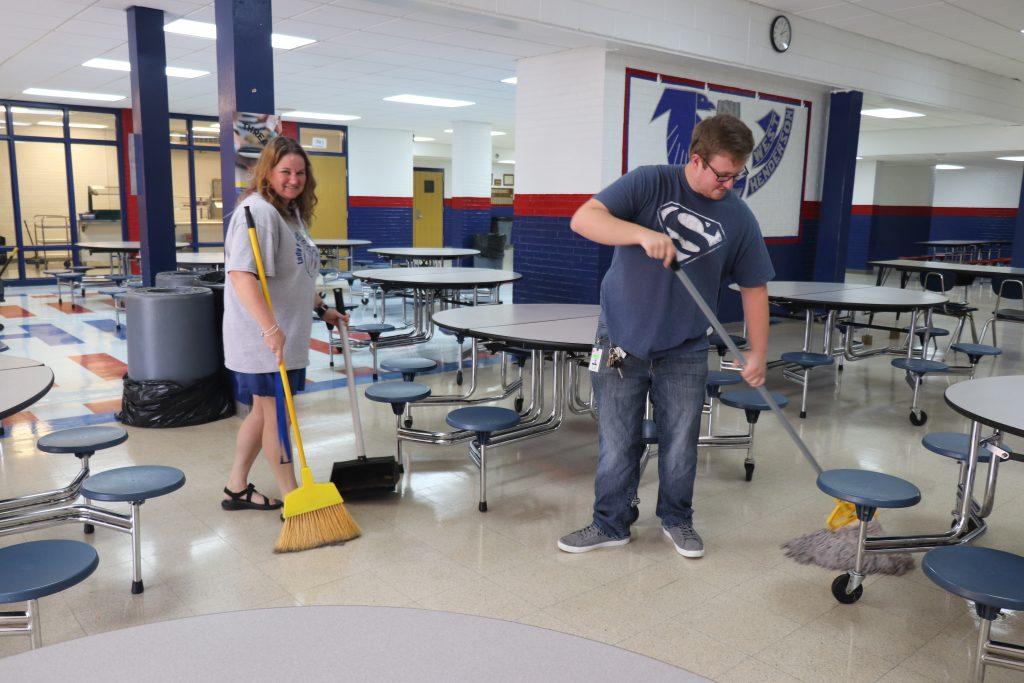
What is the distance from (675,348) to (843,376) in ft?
14.9

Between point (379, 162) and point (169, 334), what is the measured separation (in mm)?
11218

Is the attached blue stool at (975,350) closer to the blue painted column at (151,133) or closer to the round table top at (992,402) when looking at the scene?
the round table top at (992,402)

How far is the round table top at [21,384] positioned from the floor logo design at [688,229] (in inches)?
85.0

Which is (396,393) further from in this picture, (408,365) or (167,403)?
(167,403)

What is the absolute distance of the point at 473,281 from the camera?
6.29 metres

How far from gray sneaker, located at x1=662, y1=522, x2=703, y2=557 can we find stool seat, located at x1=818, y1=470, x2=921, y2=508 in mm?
601

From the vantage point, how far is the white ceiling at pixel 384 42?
21.1 feet

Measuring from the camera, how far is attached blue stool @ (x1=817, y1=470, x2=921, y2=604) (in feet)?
8.59

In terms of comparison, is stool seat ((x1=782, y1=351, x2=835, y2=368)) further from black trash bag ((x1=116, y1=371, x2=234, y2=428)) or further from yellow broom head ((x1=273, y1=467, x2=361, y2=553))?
black trash bag ((x1=116, y1=371, x2=234, y2=428))

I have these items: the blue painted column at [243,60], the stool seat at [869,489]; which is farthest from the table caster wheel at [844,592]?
the blue painted column at [243,60]

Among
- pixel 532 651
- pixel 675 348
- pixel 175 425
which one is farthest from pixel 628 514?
pixel 175 425

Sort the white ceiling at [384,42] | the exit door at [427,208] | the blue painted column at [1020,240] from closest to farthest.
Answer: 1. the white ceiling at [384,42]
2. the blue painted column at [1020,240]
3. the exit door at [427,208]

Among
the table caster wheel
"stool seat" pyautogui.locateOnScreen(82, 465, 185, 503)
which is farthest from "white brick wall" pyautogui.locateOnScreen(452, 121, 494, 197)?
the table caster wheel

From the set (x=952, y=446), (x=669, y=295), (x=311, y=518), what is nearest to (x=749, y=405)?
(x=952, y=446)
